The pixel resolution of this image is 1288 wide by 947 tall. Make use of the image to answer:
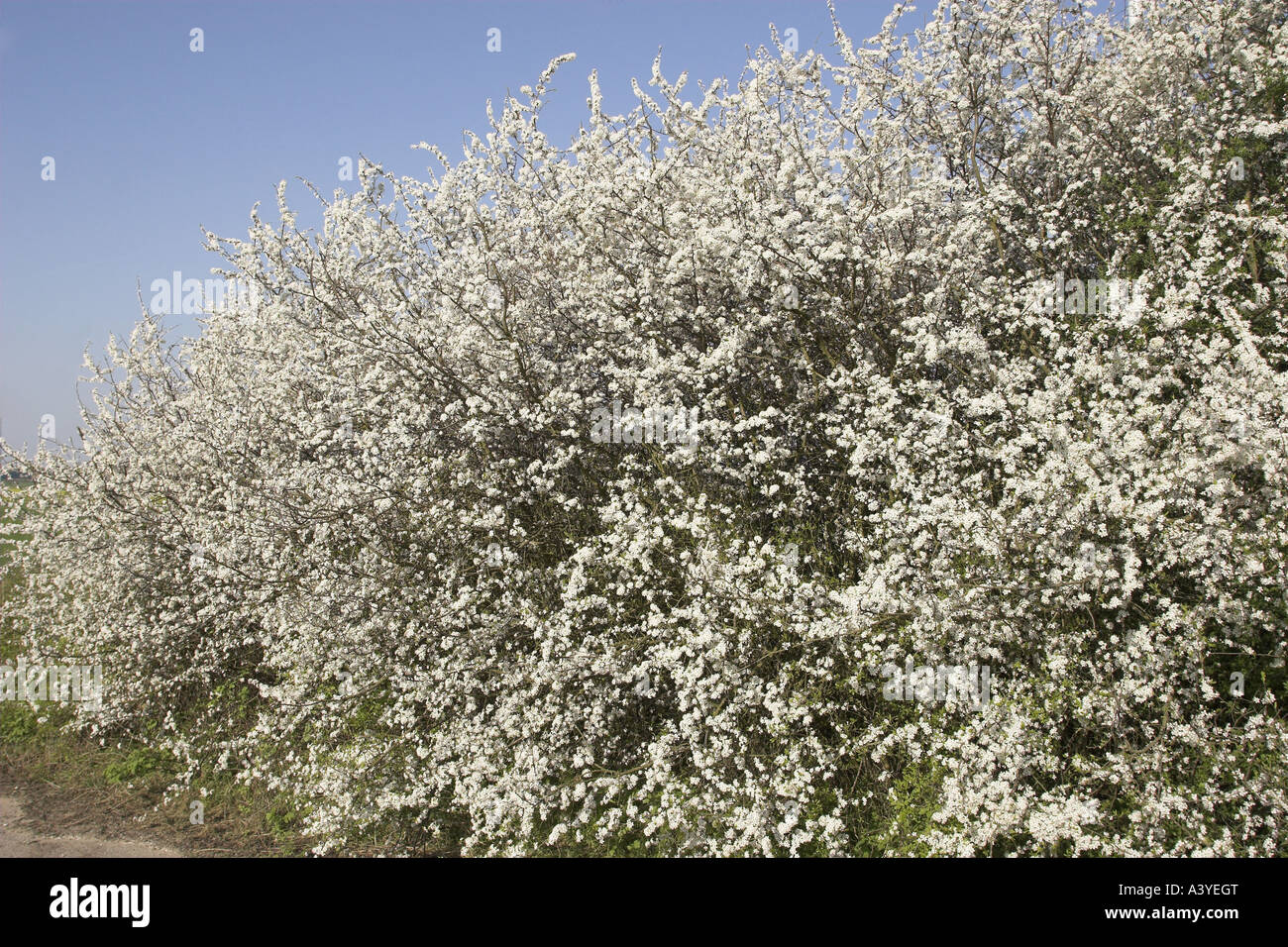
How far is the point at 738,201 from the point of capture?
6051 mm

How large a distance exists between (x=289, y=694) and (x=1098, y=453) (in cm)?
619

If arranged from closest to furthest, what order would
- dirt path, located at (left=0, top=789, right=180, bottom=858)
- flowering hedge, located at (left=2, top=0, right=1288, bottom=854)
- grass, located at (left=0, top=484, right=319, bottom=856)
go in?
flowering hedge, located at (left=2, top=0, right=1288, bottom=854)
dirt path, located at (left=0, top=789, right=180, bottom=858)
grass, located at (left=0, top=484, right=319, bottom=856)

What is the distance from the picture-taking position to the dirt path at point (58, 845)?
22.1ft

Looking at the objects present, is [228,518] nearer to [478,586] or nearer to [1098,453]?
[478,586]

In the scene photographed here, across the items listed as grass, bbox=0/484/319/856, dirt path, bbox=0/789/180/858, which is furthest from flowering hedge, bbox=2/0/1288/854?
dirt path, bbox=0/789/180/858

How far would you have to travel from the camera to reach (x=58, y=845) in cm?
696

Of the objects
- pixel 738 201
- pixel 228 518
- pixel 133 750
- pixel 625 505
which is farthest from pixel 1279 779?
pixel 133 750

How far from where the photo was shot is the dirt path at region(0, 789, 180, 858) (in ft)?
22.1

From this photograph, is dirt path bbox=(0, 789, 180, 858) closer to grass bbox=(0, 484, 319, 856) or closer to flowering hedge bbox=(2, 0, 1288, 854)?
grass bbox=(0, 484, 319, 856)

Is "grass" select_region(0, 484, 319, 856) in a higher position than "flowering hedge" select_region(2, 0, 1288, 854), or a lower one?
lower

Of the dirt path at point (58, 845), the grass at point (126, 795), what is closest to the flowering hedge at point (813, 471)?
the grass at point (126, 795)

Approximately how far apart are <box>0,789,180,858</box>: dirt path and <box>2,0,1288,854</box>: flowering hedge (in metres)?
0.95

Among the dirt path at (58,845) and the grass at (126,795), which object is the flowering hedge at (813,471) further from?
the dirt path at (58,845)

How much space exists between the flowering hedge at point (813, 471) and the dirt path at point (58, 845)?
0.95 m
